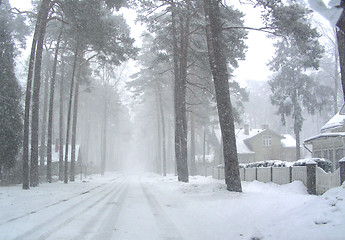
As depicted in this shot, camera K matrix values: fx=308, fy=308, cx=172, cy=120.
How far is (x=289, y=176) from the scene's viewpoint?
14695 millimetres

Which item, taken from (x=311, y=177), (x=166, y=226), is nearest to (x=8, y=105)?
(x=166, y=226)

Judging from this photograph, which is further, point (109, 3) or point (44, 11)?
point (44, 11)

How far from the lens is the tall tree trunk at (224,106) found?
11.9 m

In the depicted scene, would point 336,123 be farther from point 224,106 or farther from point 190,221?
point 190,221

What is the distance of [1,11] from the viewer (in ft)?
65.4

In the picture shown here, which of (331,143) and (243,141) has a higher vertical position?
(243,141)

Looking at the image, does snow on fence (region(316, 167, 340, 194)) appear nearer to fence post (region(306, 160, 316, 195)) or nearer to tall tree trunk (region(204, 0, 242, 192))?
fence post (region(306, 160, 316, 195))

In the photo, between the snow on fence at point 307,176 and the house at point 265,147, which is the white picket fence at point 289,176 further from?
the house at point 265,147

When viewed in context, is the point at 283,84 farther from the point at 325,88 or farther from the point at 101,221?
the point at 101,221

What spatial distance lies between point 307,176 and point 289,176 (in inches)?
67.4

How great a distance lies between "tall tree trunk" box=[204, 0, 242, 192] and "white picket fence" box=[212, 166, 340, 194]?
3395mm

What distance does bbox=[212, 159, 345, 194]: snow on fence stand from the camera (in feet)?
37.5

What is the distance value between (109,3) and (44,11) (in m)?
4.04

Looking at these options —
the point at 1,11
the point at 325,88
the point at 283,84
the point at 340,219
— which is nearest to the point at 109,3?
the point at 1,11
